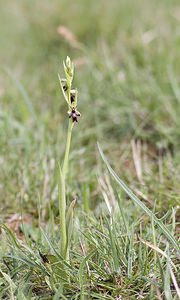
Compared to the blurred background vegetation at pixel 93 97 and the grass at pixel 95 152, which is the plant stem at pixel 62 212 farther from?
the blurred background vegetation at pixel 93 97

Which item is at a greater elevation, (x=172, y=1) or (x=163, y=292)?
(x=172, y=1)

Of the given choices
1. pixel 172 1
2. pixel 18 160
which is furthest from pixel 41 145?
pixel 172 1

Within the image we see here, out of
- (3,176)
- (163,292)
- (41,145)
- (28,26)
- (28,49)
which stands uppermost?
(28,26)

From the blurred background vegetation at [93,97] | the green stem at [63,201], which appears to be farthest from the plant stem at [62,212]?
the blurred background vegetation at [93,97]

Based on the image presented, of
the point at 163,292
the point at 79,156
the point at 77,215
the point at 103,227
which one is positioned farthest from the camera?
the point at 79,156

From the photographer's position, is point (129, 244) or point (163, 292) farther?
point (129, 244)

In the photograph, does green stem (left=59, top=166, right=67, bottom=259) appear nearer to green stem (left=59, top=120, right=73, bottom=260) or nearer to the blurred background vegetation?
green stem (left=59, top=120, right=73, bottom=260)

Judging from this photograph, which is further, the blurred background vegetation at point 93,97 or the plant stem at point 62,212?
the blurred background vegetation at point 93,97

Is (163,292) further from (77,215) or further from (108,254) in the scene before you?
(77,215)
